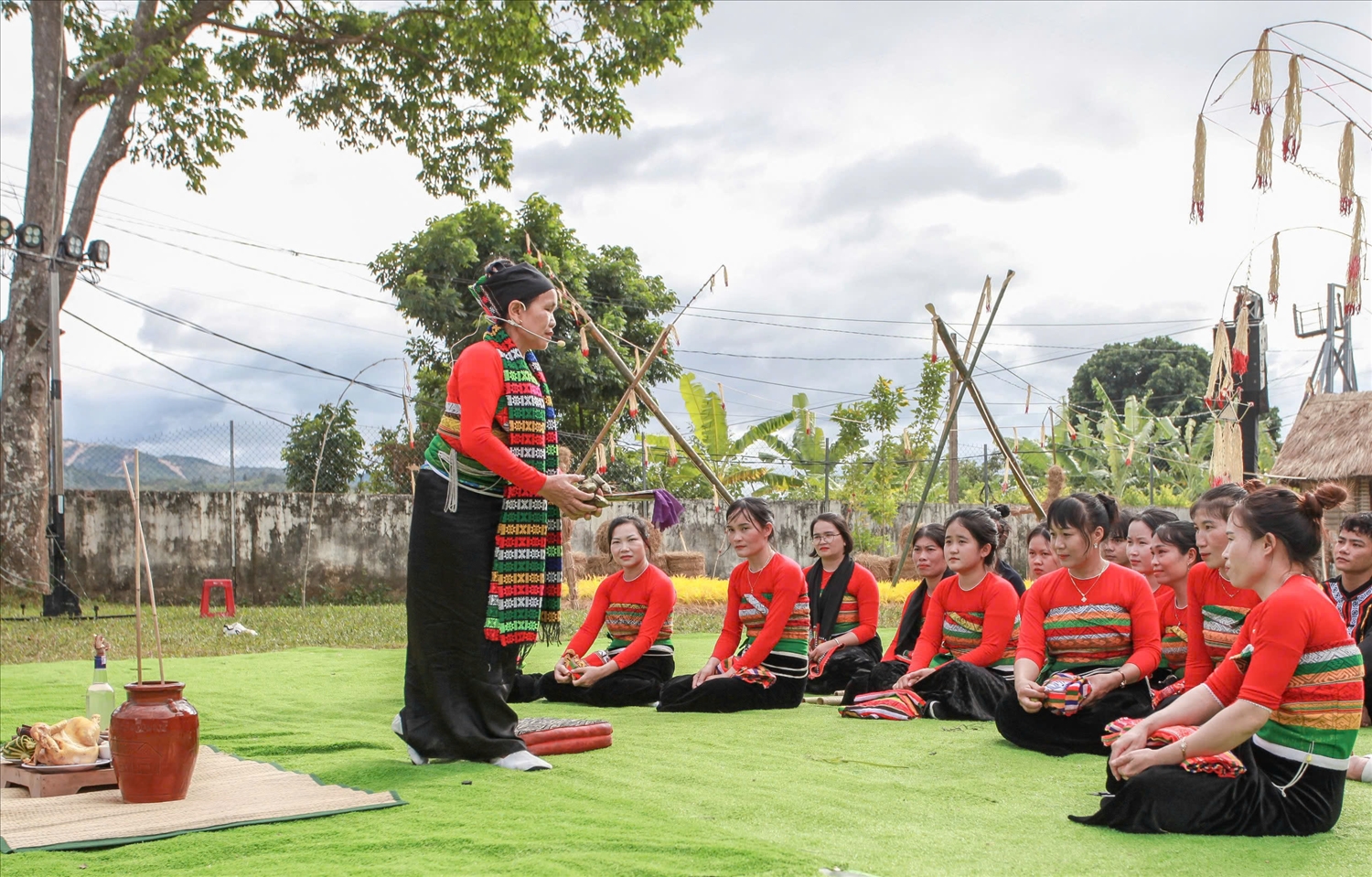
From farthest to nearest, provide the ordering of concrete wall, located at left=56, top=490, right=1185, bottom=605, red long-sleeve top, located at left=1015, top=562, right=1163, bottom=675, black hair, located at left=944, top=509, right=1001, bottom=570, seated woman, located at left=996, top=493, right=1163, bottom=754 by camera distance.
A: concrete wall, located at left=56, top=490, right=1185, bottom=605 → black hair, located at left=944, top=509, right=1001, bottom=570 → red long-sleeve top, located at left=1015, top=562, right=1163, bottom=675 → seated woman, located at left=996, top=493, right=1163, bottom=754

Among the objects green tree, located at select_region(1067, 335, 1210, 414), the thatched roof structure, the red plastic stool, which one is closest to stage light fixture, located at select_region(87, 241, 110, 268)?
the red plastic stool

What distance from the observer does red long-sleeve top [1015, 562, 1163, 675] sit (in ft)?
14.9

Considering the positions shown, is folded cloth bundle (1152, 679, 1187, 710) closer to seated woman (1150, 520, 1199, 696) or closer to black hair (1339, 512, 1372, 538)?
seated woman (1150, 520, 1199, 696)

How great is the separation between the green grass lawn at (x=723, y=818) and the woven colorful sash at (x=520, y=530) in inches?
19.7

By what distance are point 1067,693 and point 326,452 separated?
41.0 feet

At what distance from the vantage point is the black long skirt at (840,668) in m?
6.45

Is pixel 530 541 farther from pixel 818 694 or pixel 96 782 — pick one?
pixel 818 694

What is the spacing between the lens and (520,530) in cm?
408

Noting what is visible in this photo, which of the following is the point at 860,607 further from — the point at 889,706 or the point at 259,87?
the point at 259,87

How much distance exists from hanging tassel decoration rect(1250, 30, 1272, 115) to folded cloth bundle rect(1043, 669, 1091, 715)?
2071 millimetres

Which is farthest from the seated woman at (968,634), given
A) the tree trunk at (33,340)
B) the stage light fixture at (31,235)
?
the tree trunk at (33,340)

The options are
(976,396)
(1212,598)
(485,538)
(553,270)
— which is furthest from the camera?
(553,270)

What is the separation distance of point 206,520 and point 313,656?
238 inches

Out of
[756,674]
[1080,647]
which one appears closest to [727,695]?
[756,674]
